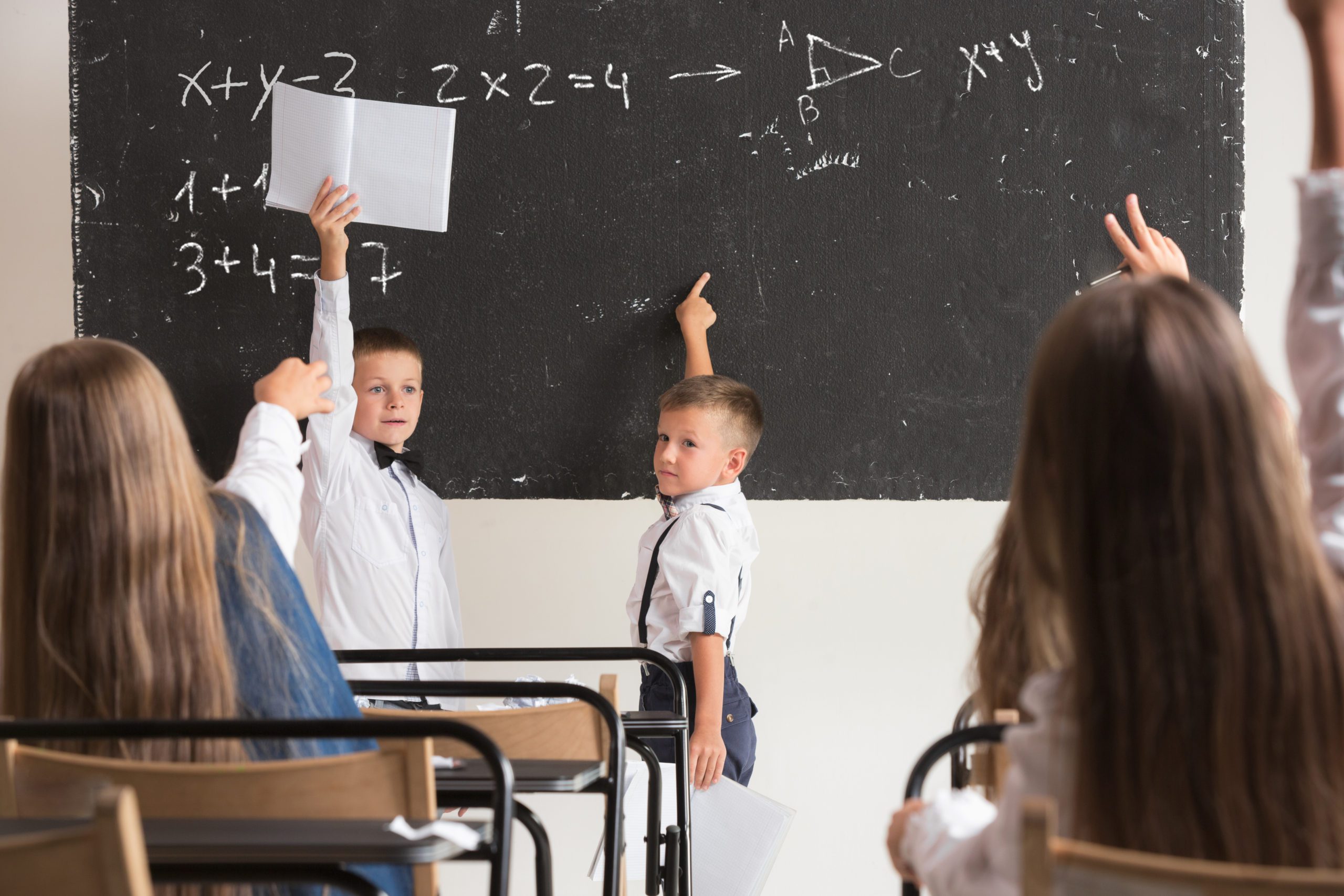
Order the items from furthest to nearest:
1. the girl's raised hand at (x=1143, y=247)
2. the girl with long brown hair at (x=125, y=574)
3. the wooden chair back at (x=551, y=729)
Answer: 1. the girl's raised hand at (x=1143, y=247)
2. the wooden chair back at (x=551, y=729)
3. the girl with long brown hair at (x=125, y=574)

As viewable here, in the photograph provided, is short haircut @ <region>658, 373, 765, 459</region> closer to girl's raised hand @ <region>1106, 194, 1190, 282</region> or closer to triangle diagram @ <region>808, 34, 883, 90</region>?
triangle diagram @ <region>808, 34, 883, 90</region>

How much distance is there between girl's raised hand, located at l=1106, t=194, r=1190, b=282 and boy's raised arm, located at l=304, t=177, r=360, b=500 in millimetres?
1690

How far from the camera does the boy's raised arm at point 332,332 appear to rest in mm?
2506

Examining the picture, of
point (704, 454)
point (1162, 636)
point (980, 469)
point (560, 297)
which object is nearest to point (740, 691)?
point (704, 454)

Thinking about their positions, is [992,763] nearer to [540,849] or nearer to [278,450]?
[540,849]

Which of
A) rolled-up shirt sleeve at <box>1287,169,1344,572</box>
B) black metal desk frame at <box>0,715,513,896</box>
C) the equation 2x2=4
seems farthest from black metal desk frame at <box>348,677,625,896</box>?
the equation 2x2=4

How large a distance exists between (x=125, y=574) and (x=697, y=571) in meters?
1.37

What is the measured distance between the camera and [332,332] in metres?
2.51

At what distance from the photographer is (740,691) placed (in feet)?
8.66

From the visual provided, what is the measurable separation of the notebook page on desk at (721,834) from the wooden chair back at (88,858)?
1.46m

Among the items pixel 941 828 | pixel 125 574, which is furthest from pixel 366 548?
pixel 941 828

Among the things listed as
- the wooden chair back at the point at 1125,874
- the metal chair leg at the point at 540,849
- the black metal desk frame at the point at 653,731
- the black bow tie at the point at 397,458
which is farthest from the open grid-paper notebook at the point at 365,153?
the wooden chair back at the point at 1125,874

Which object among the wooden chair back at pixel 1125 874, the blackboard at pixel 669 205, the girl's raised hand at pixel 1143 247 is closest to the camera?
the wooden chair back at pixel 1125 874

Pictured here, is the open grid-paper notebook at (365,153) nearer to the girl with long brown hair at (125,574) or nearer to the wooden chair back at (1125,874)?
the girl with long brown hair at (125,574)
